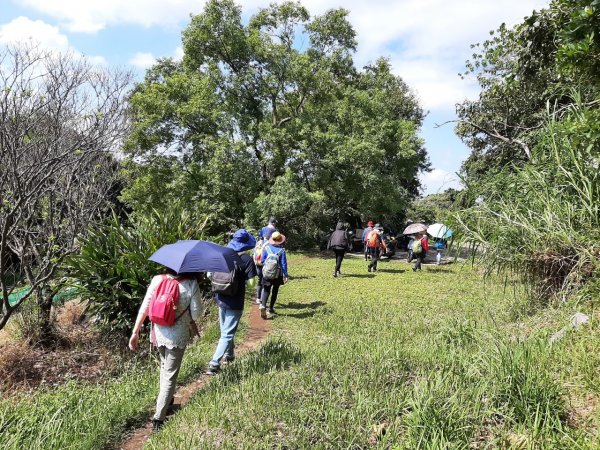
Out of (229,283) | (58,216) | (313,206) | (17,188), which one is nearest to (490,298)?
(229,283)

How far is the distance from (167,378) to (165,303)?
2.40 feet

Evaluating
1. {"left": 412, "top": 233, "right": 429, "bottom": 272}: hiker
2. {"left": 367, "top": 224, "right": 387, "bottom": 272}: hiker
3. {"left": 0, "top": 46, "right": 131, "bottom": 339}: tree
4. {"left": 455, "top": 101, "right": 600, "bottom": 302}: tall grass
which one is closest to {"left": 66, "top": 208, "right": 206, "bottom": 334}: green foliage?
{"left": 0, "top": 46, "right": 131, "bottom": 339}: tree

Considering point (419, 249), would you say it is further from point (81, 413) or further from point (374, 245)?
point (81, 413)

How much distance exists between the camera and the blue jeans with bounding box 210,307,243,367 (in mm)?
5254

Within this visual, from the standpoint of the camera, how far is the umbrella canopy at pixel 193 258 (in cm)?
405

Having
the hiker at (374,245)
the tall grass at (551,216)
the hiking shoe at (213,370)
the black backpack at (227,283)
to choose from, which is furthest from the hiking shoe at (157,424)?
the hiker at (374,245)

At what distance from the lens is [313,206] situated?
23.2 metres

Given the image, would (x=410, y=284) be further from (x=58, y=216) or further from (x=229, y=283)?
(x=58, y=216)

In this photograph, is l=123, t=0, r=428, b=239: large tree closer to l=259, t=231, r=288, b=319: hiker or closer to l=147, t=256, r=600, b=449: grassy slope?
l=259, t=231, r=288, b=319: hiker

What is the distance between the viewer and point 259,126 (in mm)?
19516

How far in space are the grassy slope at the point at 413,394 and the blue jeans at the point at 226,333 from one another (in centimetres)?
31

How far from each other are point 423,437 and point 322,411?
33.2 inches

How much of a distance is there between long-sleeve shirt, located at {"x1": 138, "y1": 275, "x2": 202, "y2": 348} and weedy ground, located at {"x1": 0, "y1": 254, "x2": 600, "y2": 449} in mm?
648

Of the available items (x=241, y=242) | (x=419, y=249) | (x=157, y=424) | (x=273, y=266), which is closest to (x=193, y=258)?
(x=157, y=424)
